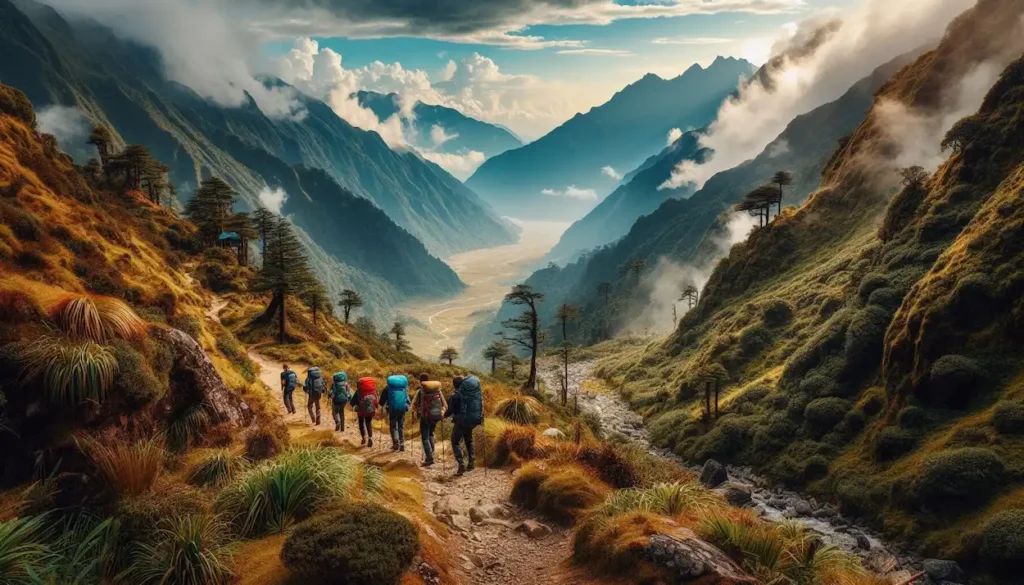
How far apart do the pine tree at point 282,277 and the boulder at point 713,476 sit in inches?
1453

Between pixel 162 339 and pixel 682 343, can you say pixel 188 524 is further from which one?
pixel 682 343

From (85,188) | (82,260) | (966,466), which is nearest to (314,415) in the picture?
(82,260)

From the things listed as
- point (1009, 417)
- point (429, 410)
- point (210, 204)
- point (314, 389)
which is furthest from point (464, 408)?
point (210, 204)

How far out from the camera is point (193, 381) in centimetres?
1268

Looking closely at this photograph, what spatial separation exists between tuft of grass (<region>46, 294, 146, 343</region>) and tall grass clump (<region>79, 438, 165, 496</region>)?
9.49 ft

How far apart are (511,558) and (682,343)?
297ft

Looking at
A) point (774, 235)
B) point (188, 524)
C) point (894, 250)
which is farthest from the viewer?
Result: point (774, 235)

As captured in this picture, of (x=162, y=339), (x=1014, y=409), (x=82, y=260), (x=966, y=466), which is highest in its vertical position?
(x=82, y=260)

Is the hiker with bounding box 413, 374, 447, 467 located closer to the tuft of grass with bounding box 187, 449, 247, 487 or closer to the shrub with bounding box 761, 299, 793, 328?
the tuft of grass with bounding box 187, 449, 247, 487

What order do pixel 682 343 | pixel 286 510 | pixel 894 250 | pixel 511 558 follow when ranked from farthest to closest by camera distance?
1. pixel 682 343
2. pixel 894 250
3. pixel 511 558
4. pixel 286 510

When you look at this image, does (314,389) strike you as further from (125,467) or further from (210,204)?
(210,204)

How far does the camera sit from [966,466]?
92.4ft

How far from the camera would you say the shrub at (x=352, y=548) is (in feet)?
22.4

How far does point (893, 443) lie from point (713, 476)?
11.8 metres
